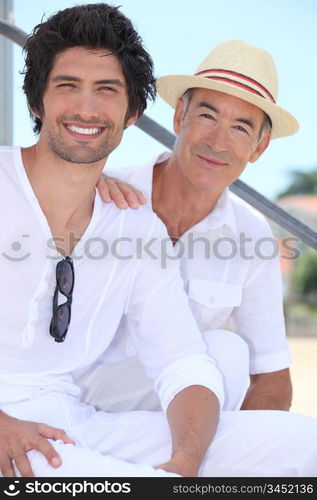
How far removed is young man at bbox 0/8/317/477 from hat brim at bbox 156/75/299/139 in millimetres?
298

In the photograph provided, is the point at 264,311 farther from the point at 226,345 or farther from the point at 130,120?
the point at 130,120

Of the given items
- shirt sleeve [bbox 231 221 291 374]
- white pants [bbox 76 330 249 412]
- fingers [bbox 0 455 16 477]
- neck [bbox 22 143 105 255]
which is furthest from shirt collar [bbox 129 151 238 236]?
fingers [bbox 0 455 16 477]

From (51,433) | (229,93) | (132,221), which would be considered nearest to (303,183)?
(229,93)

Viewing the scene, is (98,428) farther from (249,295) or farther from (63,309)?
(249,295)

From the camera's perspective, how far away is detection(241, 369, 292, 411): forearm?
2750 mm

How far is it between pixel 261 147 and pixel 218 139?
0.23 meters

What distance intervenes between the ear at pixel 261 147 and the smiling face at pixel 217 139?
5 centimetres

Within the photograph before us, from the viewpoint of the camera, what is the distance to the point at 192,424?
2.06 meters

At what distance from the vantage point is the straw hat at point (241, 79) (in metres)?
2.64

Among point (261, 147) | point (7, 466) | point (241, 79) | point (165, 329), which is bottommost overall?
point (7, 466)

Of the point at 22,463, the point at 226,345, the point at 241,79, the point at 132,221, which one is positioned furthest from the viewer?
the point at 241,79

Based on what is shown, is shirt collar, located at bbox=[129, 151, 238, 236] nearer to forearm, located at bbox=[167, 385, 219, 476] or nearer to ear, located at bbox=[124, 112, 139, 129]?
ear, located at bbox=[124, 112, 139, 129]

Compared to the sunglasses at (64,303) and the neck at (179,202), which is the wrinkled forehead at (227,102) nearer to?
the neck at (179,202)
